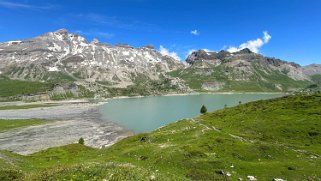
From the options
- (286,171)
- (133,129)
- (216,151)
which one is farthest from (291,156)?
(133,129)

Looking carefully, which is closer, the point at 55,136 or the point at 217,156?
the point at 217,156

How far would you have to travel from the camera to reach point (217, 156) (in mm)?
48156

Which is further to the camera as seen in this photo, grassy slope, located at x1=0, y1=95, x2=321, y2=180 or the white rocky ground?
the white rocky ground

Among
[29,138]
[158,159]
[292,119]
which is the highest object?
[292,119]

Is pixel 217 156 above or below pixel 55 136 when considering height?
above

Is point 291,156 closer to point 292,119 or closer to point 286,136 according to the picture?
point 286,136

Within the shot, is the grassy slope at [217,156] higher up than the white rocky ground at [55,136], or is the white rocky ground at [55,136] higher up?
the grassy slope at [217,156]

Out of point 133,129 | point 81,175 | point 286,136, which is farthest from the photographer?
point 133,129

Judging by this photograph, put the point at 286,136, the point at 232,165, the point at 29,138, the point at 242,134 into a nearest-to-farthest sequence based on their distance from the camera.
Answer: the point at 232,165 → the point at 286,136 → the point at 242,134 → the point at 29,138

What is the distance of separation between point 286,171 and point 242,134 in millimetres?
26919

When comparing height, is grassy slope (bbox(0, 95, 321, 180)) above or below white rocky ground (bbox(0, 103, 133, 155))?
above

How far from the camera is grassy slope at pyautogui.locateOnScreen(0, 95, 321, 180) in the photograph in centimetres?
2498

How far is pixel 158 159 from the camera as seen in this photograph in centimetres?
4706

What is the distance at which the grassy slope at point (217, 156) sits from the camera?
984 inches
